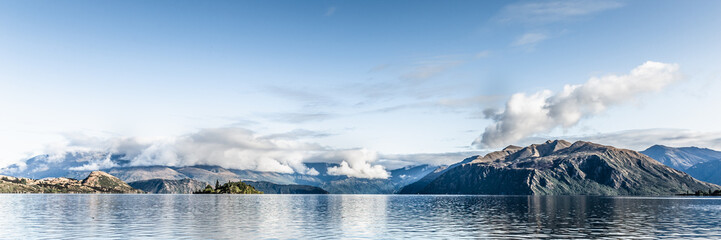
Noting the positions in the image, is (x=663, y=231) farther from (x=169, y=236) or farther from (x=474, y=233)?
(x=169, y=236)

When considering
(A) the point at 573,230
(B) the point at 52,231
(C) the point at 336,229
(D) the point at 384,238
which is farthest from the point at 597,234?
(B) the point at 52,231

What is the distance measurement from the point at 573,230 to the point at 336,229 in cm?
Answer: 4112

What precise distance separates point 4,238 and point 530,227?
85.0 metres

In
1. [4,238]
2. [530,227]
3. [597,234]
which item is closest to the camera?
[4,238]

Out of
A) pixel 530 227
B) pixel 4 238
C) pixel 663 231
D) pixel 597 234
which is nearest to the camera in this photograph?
pixel 4 238

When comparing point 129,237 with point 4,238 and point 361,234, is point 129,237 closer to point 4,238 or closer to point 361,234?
point 4,238

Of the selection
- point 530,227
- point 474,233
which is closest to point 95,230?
point 474,233

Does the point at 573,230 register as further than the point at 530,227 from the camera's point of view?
No

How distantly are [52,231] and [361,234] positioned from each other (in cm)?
5031

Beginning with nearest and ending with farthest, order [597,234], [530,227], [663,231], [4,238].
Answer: [4,238]
[597,234]
[663,231]
[530,227]

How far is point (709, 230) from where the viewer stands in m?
85.1

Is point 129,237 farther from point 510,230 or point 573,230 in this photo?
point 573,230

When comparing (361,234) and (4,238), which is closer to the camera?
(4,238)

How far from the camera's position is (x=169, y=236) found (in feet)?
235
